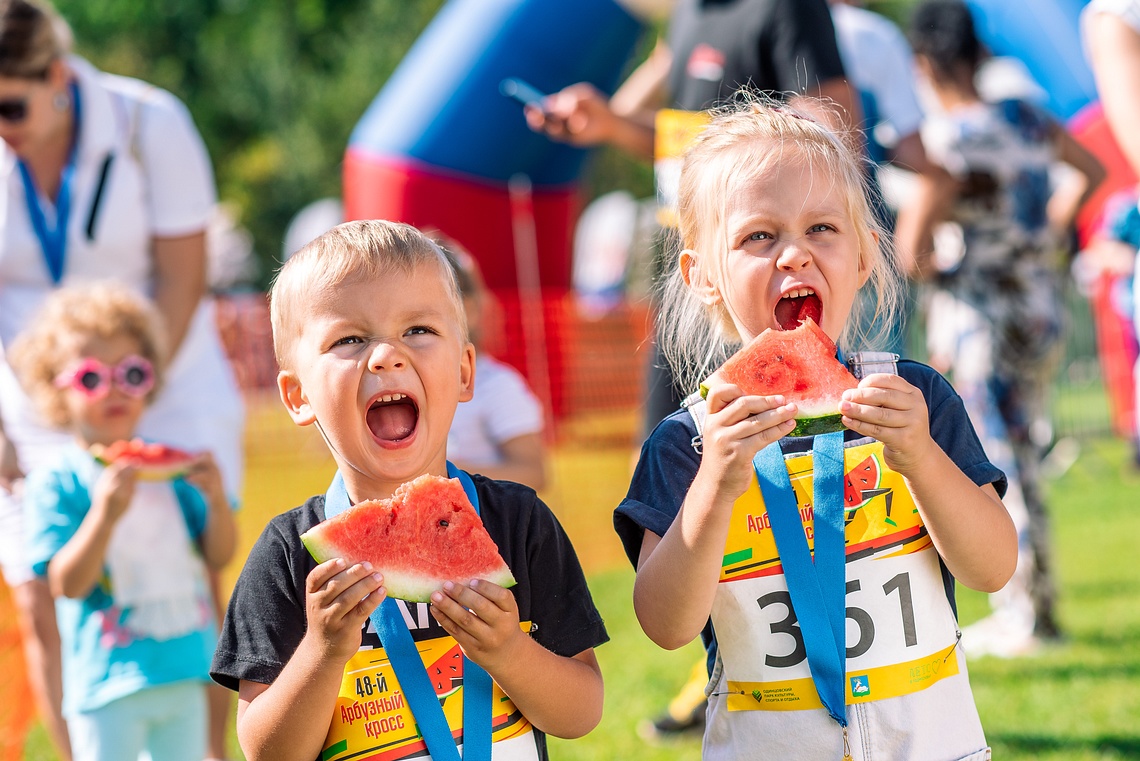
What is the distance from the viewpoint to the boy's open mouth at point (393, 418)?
2285mm

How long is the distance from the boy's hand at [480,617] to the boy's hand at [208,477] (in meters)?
1.95

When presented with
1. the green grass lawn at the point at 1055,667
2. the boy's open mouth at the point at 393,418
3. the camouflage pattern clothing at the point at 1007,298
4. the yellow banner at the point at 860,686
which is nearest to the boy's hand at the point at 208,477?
the green grass lawn at the point at 1055,667

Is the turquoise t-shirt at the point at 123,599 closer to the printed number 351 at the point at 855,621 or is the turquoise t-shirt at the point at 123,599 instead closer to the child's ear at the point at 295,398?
the child's ear at the point at 295,398

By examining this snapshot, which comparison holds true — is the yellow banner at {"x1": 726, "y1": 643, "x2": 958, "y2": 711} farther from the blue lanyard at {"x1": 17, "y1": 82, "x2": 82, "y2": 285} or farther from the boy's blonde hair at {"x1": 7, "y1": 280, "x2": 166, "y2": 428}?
the blue lanyard at {"x1": 17, "y1": 82, "x2": 82, "y2": 285}

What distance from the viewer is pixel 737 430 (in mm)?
2117

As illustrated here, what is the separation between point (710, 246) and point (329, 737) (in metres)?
1.22

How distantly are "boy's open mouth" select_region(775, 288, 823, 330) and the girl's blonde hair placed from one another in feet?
0.53

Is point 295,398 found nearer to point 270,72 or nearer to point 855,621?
point 855,621

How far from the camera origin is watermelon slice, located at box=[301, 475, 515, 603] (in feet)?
7.11

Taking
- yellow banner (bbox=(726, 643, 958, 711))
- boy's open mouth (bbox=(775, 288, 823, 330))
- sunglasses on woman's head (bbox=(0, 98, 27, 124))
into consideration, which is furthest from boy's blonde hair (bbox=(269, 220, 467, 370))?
sunglasses on woman's head (bbox=(0, 98, 27, 124))

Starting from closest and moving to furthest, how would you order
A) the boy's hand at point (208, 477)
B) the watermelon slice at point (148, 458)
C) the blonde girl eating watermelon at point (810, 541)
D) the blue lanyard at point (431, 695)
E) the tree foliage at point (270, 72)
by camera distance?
the blue lanyard at point (431, 695) < the blonde girl eating watermelon at point (810, 541) < the watermelon slice at point (148, 458) < the boy's hand at point (208, 477) < the tree foliage at point (270, 72)

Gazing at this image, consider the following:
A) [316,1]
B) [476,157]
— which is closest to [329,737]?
[476,157]

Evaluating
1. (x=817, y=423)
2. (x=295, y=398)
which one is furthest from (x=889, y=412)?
(x=295, y=398)

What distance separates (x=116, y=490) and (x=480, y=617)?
1.93 metres
